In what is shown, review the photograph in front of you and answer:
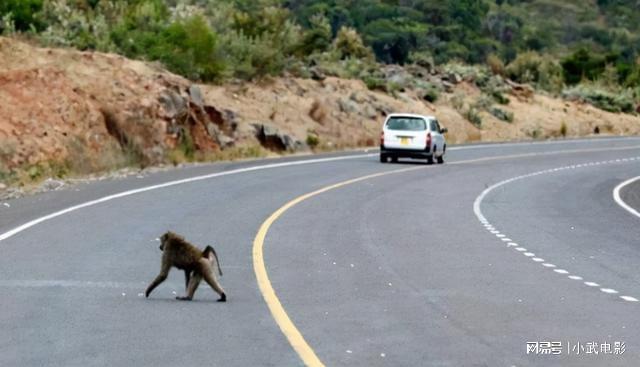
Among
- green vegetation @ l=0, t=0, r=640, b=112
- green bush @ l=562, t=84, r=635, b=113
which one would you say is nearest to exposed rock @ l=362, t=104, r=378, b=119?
green vegetation @ l=0, t=0, r=640, b=112

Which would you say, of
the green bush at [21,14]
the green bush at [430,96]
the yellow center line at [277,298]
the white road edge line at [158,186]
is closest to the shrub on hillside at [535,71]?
the green bush at [430,96]

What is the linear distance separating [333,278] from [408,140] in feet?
90.2

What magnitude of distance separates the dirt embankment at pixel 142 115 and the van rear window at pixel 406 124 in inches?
183

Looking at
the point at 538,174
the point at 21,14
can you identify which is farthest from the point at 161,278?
the point at 21,14

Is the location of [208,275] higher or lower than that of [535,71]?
higher

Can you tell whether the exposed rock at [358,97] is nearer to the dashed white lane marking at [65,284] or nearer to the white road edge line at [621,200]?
the white road edge line at [621,200]

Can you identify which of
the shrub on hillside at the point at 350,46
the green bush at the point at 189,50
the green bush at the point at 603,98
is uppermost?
the green bush at the point at 189,50

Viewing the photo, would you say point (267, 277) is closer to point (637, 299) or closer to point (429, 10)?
point (637, 299)

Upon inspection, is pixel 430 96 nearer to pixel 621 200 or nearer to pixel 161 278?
pixel 621 200

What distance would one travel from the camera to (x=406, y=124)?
43031 mm

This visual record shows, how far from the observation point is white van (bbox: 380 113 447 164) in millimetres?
42406

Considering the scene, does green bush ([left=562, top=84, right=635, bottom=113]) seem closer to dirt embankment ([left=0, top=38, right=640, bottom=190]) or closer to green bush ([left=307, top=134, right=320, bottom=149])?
dirt embankment ([left=0, top=38, right=640, bottom=190])

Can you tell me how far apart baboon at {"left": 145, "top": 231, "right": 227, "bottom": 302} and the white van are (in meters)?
29.6

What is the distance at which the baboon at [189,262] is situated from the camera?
12.9 m
